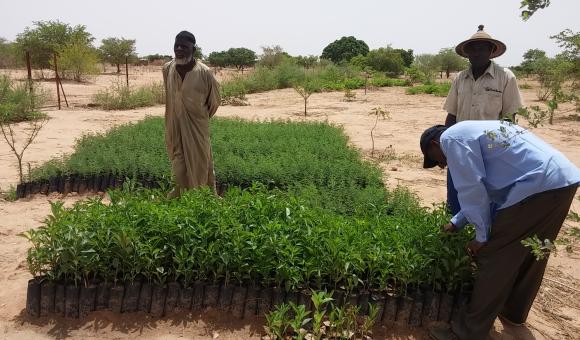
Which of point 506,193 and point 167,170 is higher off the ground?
point 506,193

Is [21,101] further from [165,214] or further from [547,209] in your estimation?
[547,209]

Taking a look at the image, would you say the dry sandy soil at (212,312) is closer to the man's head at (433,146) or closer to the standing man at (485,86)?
the man's head at (433,146)

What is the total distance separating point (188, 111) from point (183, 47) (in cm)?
68

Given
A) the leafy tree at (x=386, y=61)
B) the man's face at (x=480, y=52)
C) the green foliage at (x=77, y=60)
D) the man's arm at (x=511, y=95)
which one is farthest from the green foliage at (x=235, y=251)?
the leafy tree at (x=386, y=61)

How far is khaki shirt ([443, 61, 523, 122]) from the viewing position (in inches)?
157

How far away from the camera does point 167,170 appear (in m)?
6.36

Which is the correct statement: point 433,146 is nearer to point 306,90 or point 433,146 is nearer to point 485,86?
point 485,86

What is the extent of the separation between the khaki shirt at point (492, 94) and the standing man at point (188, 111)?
2.59 metres

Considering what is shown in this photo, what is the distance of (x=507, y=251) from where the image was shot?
9.35 ft

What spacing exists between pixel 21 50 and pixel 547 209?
31.1 metres

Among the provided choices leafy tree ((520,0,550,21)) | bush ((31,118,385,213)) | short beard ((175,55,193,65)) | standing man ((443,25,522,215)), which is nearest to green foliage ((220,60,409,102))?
bush ((31,118,385,213))

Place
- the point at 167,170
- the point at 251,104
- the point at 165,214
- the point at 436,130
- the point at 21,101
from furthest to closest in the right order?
the point at 251,104, the point at 21,101, the point at 167,170, the point at 165,214, the point at 436,130

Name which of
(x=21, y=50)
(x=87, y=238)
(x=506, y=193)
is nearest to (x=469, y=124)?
(x=506, y=193)

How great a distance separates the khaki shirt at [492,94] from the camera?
13.0 feet
